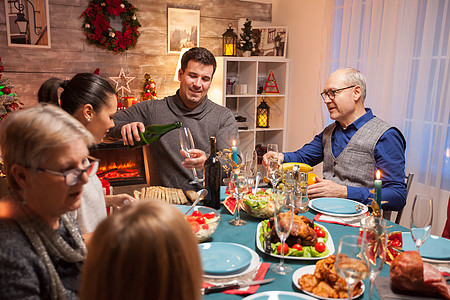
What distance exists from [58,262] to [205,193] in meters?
0.82

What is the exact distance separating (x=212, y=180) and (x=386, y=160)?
1087 mm

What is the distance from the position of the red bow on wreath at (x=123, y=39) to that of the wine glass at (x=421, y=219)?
11.0 feet

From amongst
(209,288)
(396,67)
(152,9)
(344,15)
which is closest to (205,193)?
(209,288)

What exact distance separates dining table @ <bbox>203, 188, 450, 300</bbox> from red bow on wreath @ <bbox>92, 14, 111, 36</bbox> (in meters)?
2.67

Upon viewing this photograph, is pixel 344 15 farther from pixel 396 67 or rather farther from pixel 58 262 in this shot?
pixel 58 262

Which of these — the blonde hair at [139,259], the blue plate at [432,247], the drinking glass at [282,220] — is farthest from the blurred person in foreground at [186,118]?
the blonde hair at [139,259]

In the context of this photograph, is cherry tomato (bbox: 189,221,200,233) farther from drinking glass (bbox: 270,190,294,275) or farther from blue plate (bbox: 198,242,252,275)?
drinking glass (bbox: 270,190,294,275)

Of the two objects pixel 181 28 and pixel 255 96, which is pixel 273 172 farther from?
pixel 181 28

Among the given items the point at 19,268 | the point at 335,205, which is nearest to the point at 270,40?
the point at 335,205

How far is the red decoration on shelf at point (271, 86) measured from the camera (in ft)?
14.6

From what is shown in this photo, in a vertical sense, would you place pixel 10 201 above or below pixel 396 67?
below

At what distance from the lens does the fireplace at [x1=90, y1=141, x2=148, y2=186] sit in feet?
12.5

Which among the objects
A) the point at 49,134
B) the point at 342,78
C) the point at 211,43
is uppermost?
the point at 211,43

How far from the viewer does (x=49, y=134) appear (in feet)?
2.72
